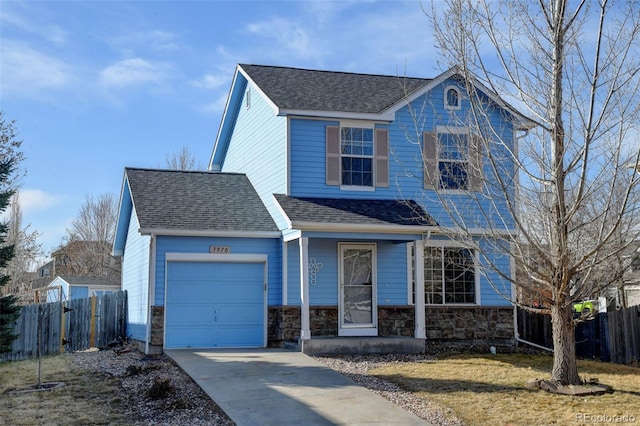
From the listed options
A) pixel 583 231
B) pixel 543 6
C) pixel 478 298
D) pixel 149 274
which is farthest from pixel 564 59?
pixel 149 274

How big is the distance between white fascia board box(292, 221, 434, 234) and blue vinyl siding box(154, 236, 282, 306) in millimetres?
2008

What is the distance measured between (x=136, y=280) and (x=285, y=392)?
8.25 meters

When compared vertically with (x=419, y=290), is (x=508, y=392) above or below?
below

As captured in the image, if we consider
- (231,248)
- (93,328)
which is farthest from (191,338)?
(93,328)

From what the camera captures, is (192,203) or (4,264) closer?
(4,264)

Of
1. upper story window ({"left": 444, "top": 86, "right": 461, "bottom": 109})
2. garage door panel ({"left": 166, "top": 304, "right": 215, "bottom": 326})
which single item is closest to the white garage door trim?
garage door panel ({"left": 166, "top": 304, "right": 215, "bottom": 326})

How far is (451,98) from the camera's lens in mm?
16562

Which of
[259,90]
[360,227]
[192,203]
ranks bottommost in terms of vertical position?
[360,227]

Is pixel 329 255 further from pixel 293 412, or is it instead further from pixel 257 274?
pixel 293 412

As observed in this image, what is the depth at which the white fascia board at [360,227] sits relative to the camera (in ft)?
46.0

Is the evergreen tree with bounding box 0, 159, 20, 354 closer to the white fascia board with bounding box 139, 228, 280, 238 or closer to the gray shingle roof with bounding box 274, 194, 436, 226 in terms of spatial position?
the white fascia board with bounding box 139, 228, 280, 238

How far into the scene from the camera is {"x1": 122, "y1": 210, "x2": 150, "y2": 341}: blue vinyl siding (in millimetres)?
15562

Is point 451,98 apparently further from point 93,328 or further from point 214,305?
point 93,328

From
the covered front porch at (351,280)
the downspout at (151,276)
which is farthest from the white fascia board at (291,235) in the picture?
the downspout at (151,276)
